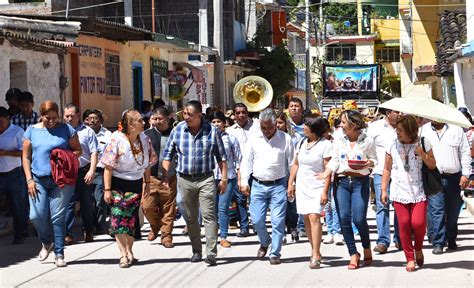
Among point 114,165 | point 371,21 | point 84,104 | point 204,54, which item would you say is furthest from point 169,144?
point 371,21

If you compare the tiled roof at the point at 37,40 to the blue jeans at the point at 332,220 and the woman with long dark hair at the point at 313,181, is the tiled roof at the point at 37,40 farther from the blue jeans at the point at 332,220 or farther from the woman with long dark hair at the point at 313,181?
the woman with long dark hair at the point at 313,181

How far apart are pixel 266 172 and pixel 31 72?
9043 millimetres

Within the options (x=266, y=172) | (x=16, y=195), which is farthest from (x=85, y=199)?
(x=266, y=172)

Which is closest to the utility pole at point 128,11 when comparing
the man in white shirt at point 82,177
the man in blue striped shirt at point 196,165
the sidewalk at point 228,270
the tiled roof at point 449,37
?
the tiled roof at point 449,37

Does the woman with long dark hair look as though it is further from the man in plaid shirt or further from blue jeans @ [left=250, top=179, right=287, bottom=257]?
the man in plaid shirt

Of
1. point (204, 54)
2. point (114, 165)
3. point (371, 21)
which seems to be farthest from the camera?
point (371, 21)

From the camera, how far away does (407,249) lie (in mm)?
10328

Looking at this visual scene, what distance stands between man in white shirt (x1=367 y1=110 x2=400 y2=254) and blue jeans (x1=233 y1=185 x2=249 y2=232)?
232cm

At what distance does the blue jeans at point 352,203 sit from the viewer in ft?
34.7

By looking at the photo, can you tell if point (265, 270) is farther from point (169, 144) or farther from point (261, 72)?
point (261, 72)

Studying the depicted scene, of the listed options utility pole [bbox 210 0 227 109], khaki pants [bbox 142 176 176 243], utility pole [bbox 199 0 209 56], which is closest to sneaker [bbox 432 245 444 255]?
khaki pants [bbox 142 176 176 243]

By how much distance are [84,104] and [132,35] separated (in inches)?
91.5

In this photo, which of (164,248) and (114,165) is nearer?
(114,165)

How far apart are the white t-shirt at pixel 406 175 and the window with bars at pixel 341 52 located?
202ft
